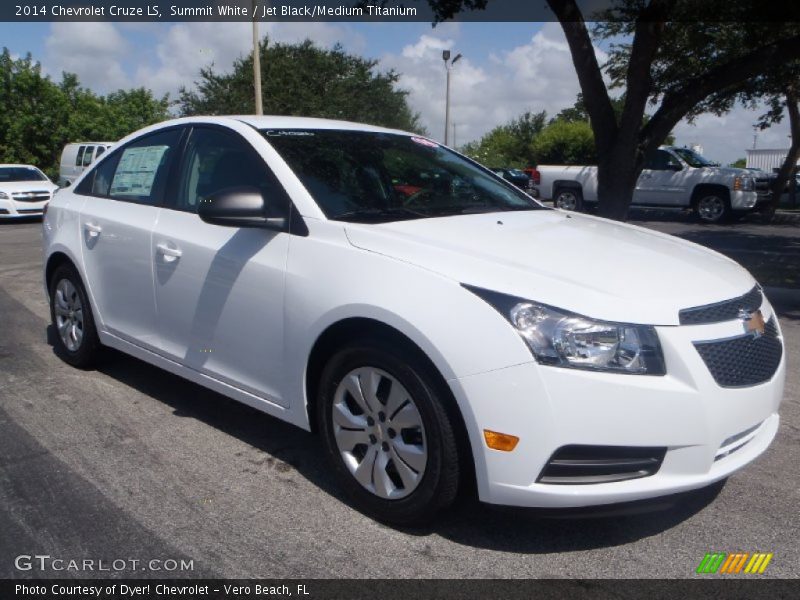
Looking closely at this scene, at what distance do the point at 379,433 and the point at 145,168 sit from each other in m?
2.52

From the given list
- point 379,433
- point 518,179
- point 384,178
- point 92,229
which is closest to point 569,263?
point 379,433

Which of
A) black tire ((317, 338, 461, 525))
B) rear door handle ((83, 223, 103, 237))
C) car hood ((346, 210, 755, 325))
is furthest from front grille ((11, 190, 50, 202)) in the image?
black tire ((317, 338, 461, 525))

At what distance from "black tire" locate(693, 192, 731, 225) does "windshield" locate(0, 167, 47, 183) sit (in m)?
16.7

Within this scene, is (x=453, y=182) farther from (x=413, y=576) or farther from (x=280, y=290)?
(x=413, y=576)

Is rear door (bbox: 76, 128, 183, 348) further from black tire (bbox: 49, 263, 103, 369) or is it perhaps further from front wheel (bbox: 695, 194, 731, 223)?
front wheel (bbox: 695, 194, 731, 223)

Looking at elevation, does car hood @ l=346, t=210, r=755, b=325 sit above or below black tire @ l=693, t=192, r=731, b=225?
above

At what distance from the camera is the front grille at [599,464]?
276cm

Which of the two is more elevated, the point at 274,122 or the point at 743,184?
the point at 274,122

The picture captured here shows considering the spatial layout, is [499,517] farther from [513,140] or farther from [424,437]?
[513,140]

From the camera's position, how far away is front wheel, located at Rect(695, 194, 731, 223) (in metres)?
18.7

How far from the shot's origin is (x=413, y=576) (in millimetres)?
2850

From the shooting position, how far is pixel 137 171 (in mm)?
4773

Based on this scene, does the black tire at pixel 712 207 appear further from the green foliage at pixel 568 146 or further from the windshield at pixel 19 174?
the windshield at pixel 19 174

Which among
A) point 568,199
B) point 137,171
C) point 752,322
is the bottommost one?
point 568,199
